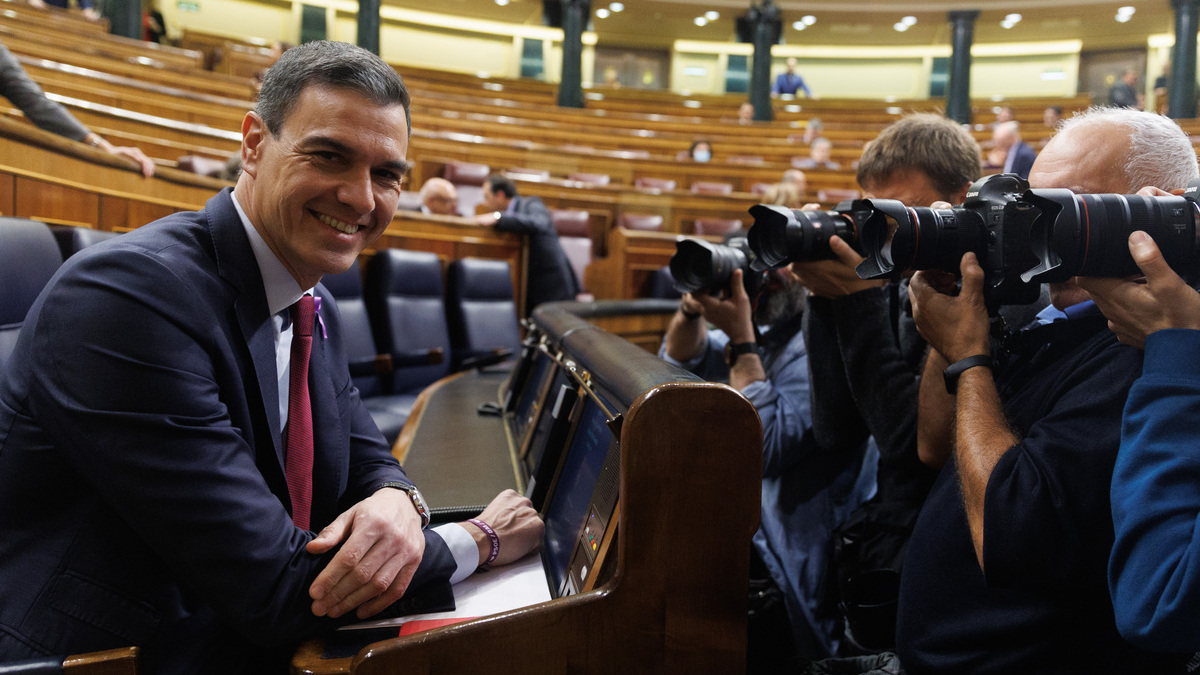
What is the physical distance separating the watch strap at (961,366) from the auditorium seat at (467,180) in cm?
443

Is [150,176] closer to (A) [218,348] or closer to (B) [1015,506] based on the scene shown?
(A) [218,348]

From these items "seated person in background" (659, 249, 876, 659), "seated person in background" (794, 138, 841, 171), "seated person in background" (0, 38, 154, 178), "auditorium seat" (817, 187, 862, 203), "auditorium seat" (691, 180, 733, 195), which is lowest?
"seated person in background" (659, 249, 876, 659)

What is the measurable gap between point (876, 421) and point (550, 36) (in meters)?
12.2

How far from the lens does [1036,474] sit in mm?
665

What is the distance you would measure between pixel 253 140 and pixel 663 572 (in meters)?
0.67

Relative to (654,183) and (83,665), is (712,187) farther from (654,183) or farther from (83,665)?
(83,665)

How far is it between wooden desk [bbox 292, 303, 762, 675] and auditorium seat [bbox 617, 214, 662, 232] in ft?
12.3

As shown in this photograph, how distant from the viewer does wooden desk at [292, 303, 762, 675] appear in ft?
2.08

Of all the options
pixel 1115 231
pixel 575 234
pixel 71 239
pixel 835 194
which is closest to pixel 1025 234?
pixel 1115 231

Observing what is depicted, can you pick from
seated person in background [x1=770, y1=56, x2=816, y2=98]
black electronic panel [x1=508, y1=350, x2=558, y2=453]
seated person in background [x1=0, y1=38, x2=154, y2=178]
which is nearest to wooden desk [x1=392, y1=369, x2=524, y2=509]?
black electronic panel [x1=508, y1=350, x2=558, y2=453]

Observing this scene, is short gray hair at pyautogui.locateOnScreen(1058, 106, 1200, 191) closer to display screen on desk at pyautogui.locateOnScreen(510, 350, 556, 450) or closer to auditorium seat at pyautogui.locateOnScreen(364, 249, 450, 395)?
display screen on desk at pyautogui.locateOnScreen(510, 350, 556, 450)

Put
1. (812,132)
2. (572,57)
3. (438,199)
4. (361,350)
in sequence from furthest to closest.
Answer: (572,57) → (812,132) → (438,199) → (361,350)

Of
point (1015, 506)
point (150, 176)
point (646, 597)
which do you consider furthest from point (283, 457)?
point (150, 176)

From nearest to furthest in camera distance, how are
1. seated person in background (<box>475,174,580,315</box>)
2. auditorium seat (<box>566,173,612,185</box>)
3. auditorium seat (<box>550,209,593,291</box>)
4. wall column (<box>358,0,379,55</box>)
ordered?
seated person in background (<box>475,174,580,315</box>) → auditorium seat (<box>550,209,593,291</box>) → auditorium seat (<box>566,173,612,185</box>) → wall column (<box>358,0,379,55</box>)
